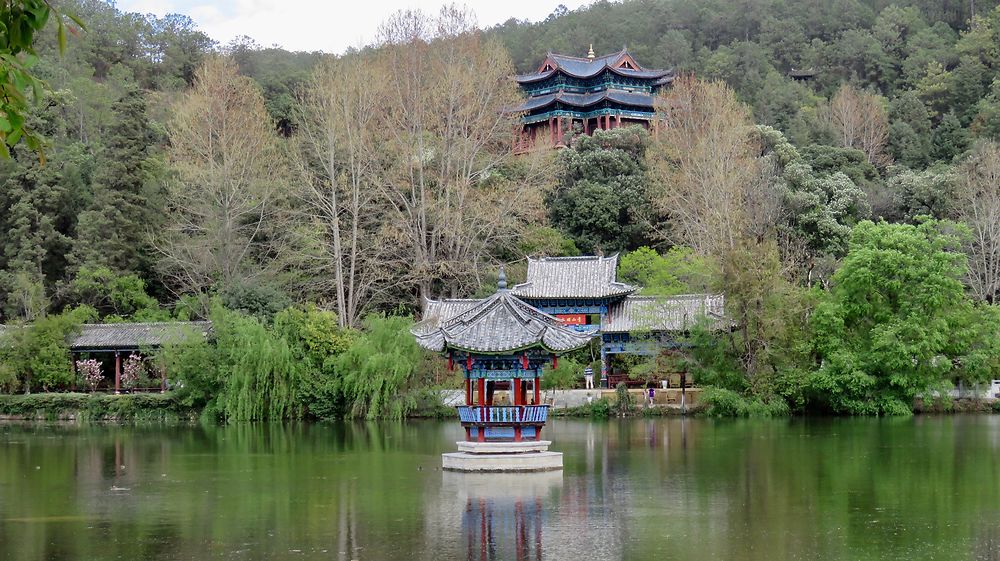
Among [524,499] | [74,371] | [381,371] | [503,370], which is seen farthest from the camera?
[74,371]

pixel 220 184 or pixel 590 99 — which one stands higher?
pixel 590 99

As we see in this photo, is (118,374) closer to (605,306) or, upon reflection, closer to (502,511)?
(605,306)

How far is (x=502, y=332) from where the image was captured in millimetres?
21375

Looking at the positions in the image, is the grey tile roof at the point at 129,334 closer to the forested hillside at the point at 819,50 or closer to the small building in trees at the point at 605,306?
the small building in trees at the point at 605,306

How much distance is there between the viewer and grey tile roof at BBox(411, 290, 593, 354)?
21.0 metres

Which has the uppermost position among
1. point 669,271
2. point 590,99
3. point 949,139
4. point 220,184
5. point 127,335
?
point 590,99

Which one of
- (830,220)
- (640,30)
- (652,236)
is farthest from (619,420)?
(640,30)

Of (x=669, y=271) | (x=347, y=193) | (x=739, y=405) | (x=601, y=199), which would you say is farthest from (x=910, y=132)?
(x=347, y=193)

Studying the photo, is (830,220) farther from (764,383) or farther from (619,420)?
(619,420)

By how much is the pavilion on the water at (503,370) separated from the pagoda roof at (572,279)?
15710mm

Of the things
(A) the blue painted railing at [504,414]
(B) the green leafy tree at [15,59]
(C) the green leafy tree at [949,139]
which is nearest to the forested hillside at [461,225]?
(C) the green leafy tree at [949,139]

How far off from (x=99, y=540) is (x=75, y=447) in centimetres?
1360

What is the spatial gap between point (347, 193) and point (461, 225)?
4162mm

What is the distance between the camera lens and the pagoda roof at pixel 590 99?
54594 mm
